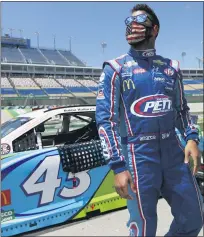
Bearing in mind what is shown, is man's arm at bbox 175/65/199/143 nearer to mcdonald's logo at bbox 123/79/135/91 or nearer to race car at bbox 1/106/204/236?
mcdonald's logo at bbox 123/79/135/91

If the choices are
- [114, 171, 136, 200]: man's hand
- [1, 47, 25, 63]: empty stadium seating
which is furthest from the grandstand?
[114, 171, 136, 200]: man's hand

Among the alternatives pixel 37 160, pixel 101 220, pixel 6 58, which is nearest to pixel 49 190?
pixel 37 160

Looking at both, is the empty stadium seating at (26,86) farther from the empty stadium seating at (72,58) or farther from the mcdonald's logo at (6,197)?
the mcdonald's logo at (6,197)

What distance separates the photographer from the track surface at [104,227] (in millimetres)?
2925

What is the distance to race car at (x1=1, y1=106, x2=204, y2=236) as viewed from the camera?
3002 millimetres

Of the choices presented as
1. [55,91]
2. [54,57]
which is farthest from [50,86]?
[54,57]

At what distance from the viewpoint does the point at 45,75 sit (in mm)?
54656

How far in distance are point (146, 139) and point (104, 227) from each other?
163 centimetres

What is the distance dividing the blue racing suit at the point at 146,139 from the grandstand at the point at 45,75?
2929 centimetres

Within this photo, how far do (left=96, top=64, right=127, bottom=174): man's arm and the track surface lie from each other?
1.46m

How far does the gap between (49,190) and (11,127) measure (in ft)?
2.93

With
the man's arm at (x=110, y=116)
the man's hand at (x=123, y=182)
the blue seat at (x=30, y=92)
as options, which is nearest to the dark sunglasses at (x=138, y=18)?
the man's arm at (x=110, y=116)

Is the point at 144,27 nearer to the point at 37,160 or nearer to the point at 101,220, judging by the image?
the point at 37,160

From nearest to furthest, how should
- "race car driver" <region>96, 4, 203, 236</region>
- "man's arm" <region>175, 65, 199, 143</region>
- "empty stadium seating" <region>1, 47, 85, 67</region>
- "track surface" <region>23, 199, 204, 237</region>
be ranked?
"race car driver" <region>96, 4, 203, 236</region>
"man's arm" <region>175, 65, 199, 143</region>
"track surface" <region>23, 199, 204, 237</region>
"empty stadium seating" <region>1, 47, 85, 67</region>
